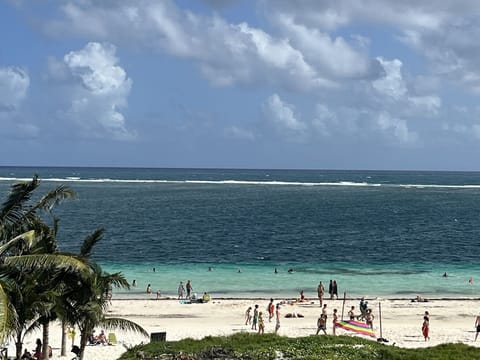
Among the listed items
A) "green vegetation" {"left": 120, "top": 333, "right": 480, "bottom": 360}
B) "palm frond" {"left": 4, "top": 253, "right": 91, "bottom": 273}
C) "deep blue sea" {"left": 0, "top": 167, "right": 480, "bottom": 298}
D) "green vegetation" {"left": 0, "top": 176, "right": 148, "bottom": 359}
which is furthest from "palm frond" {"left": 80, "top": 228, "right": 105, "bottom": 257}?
"deep blue sea" {"left": 0, "top": 167, "right": 480, "bottom": 298}

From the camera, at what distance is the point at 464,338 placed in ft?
88.0

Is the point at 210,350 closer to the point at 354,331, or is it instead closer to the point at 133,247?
the point at 354,331

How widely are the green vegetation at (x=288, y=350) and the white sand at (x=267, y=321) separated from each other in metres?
5.12

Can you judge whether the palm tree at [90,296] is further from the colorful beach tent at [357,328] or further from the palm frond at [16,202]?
the colorful beach tent at [357,328]

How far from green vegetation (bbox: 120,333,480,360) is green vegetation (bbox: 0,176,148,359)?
1.55 metres

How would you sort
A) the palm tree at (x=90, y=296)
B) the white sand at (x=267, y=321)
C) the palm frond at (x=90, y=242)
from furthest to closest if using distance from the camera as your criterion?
1. the white sand at (x=267, y=321)
2. the palm frond at (x=90, y=242)
3. the palm tree at (x=90, y=296)

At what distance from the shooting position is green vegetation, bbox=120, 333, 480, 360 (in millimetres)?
17828

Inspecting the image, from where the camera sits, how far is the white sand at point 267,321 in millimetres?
26381

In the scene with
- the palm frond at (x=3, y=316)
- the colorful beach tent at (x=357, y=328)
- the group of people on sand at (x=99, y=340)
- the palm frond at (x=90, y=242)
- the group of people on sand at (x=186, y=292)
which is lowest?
the group of people on sand at (x=186, y=292)

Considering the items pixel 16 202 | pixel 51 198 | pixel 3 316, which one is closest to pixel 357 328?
pixel 51 198

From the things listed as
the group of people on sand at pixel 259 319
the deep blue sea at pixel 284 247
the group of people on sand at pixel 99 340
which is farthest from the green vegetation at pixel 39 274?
the deep blue sea at pixel 284 247

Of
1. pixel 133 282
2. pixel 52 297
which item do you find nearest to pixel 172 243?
pixel 133 282

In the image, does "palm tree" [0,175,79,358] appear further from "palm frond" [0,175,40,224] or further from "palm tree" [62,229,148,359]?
"palm tree" [62,229,148,359]

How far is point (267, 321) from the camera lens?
3072 cm
